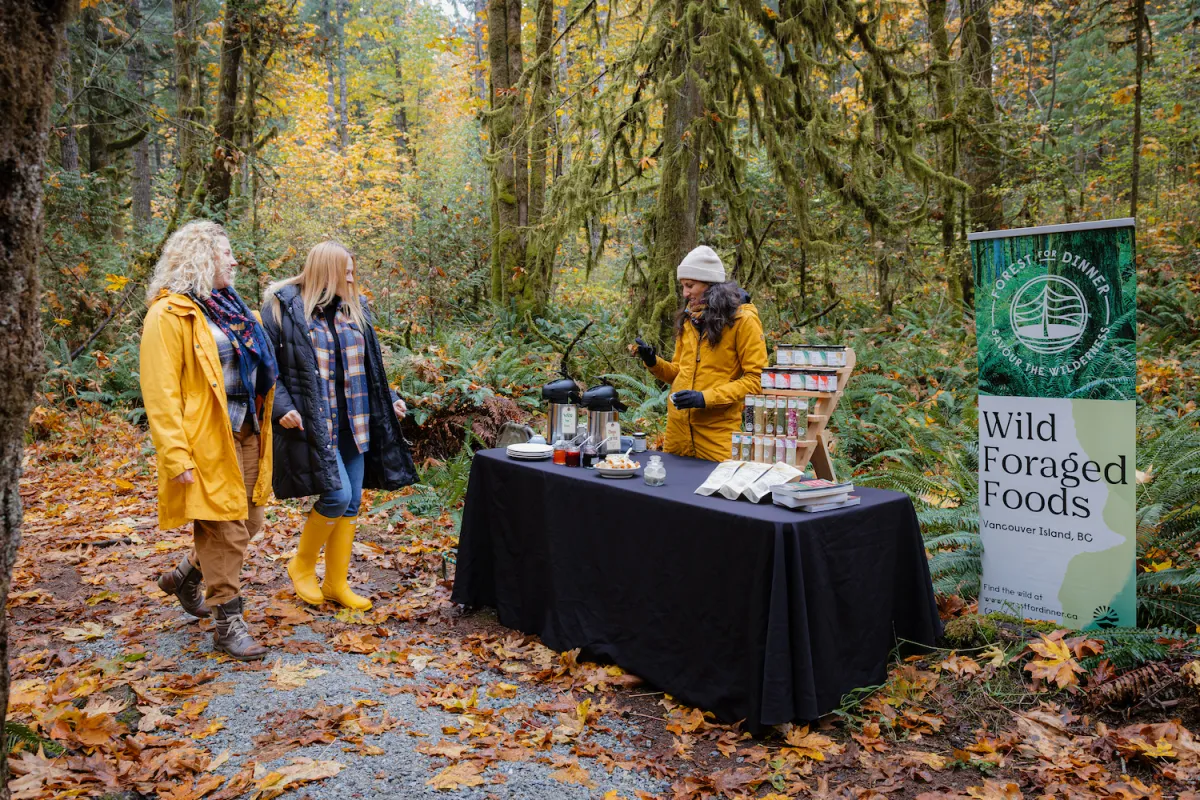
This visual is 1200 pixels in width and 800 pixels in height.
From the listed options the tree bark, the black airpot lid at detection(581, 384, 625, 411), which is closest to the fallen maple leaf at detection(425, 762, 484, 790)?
the black airpot lid at detection(581, 384, 625, 411)

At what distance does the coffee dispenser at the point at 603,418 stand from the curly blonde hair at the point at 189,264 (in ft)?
6.55

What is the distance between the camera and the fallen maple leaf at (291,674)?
375 centimetres

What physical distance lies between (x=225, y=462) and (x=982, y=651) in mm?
3862

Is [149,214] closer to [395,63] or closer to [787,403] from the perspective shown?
[395,63]

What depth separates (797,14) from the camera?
24.2 feet

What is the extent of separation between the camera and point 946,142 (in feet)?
31.1

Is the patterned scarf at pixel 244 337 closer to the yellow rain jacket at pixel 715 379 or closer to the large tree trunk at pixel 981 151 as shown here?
the yellow rain jacket at pixel 715 379

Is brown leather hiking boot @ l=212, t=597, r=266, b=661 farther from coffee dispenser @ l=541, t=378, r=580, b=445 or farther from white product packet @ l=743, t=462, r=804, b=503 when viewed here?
white product packet @ l=743, t=462, r=804, b=503

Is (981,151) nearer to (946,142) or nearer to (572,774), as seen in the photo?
(946,142)

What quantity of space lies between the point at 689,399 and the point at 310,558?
2.48 meters

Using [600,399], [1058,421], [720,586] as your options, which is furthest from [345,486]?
[1058,421]

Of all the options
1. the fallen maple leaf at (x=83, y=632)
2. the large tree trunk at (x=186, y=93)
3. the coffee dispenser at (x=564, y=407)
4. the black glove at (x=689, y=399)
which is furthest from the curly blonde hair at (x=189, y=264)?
the large tree trunk at (x=186, y=93)

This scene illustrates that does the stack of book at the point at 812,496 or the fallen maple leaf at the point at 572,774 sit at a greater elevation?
the stack of book at the point at 812,496

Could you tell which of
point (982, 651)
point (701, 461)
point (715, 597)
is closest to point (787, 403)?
point (701, 461)
